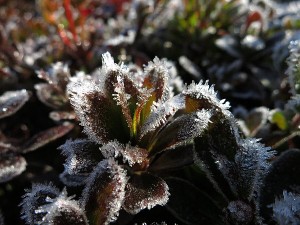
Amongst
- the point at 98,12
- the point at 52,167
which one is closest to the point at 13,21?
the point at 98,12

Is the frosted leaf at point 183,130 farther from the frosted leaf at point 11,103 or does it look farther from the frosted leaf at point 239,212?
the frosted leaf at point 11,103

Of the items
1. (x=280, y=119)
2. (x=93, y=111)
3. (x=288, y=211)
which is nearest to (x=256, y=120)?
(x=280, y=119)

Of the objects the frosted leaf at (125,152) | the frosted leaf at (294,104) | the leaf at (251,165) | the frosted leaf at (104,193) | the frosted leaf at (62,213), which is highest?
the frosted leaf at (294,104)

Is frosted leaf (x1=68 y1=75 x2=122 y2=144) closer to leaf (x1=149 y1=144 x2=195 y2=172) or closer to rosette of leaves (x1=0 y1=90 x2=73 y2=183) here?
leaf (x1=149 y1=144 x2=195 y2=172)

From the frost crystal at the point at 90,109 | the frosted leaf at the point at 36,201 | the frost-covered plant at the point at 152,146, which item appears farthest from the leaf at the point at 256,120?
the frosted leaf at the point at 36,201

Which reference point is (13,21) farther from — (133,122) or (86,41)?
(133,122)

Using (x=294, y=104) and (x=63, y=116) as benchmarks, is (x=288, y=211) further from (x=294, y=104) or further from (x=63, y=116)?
(x=63, y=116)
